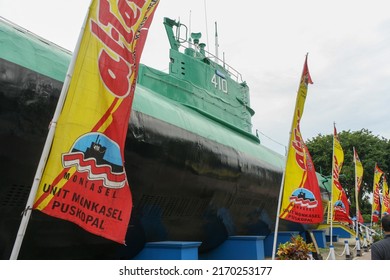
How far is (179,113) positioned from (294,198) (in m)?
3.57

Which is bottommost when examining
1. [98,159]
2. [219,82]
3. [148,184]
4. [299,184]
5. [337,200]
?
[98,159]

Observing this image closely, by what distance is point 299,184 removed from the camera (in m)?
7.97

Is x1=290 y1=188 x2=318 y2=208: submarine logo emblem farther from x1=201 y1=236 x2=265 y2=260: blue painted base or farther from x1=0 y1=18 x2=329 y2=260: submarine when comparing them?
x1=201 y1=236 x2=265 y2=260: blue painted base

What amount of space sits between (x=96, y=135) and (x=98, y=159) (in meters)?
0.24

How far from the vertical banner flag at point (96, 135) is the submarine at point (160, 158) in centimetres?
179

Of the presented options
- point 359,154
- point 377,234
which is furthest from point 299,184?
point 359,154

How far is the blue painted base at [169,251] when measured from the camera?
7719 millimetres

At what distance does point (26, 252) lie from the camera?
5.76 meters

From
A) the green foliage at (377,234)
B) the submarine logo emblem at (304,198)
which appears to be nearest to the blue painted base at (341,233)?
the green foliage at (377,234)

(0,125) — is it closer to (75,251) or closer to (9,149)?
(9,149)

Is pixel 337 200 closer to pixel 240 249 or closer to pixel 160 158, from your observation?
pixel 240 249

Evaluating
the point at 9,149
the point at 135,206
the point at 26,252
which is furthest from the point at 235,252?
the point at 9,149

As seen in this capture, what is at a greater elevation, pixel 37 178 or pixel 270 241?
pixel 270 241

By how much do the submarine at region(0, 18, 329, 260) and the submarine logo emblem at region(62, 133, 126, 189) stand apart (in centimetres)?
183
